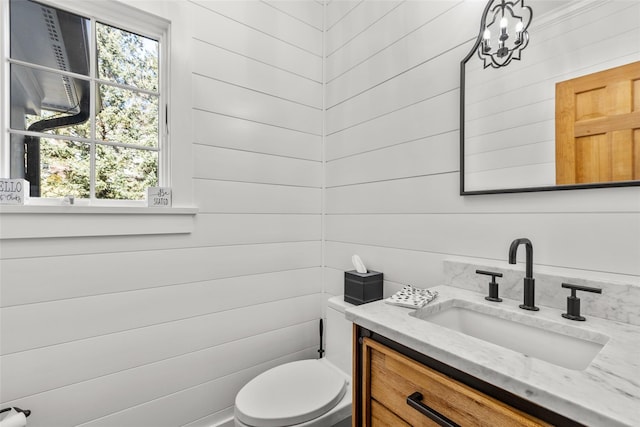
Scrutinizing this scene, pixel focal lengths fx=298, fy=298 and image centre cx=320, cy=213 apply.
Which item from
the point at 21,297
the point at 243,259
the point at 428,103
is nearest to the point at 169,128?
the point at 243,259

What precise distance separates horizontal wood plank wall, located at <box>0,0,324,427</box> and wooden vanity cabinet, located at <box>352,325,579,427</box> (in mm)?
899

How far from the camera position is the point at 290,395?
123 cm

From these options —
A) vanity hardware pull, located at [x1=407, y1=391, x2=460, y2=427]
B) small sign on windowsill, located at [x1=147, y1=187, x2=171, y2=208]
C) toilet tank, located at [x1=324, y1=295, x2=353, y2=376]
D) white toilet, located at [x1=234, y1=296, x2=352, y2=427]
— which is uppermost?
small sign on windowsill, located at [x1=147, y1=187, x2=171, y2=208]

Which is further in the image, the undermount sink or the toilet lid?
the toilet lid

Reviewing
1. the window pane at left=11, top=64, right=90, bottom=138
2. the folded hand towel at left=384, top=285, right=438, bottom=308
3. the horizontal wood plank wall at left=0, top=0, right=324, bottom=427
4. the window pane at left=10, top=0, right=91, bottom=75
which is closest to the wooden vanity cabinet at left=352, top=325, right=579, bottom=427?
the folded hand towel at left=384, top=285, right=438, bottom=308

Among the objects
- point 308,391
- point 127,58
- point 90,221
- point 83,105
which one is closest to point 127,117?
point 83,105

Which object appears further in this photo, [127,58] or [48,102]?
[127,58]

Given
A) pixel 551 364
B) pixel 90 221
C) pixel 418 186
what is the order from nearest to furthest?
pixel 551 364
pixel 90 221
pixel 418 186

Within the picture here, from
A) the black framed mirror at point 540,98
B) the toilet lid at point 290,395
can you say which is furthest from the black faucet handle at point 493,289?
the toilet lid at point 290,395

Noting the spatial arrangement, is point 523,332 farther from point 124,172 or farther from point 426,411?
point 124,172

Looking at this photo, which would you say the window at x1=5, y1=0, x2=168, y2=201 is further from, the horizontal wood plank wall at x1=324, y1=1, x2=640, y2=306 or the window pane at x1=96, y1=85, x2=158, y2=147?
the horizontal wood plank wall at x1=324, y1=1, x2=640, y2=306

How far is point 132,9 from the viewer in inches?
51.7

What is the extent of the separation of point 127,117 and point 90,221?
518 mm

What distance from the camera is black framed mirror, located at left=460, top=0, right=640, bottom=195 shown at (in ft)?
2.75
